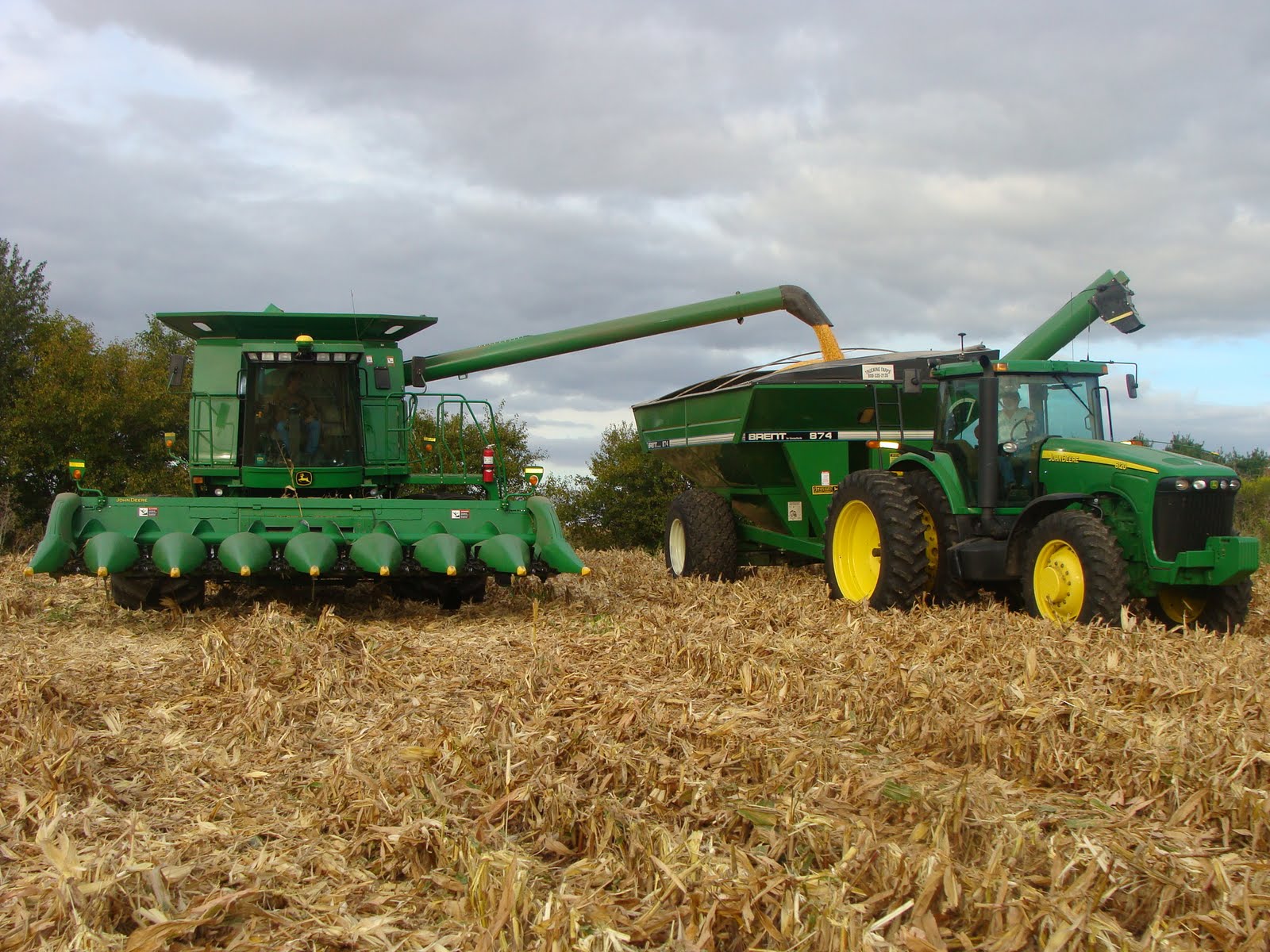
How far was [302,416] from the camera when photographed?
9398 mm

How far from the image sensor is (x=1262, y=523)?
59.4 feet

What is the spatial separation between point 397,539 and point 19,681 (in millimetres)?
3045

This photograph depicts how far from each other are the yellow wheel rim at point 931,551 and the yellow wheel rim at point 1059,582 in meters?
0.99

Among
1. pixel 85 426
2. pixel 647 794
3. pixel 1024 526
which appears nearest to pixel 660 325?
pixel 1024 526

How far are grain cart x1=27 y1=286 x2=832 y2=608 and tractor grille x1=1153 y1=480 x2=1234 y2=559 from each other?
3.64 m

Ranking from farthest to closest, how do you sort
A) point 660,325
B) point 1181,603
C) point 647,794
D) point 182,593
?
point 660,325, point 182,593, point 1181,603, point 647,794

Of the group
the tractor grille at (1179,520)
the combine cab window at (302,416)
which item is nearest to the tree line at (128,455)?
the combine cab window at (302,416)

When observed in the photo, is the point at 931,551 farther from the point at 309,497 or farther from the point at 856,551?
the point at 309,497

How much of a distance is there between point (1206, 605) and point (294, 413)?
6788mm

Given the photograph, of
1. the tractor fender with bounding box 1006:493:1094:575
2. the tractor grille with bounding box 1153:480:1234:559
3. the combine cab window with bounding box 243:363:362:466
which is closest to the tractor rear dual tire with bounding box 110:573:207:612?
the combine cab window with bounding box 243:363:362:466

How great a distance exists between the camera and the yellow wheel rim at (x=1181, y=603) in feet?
24.1

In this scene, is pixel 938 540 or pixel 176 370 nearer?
pixel 938 540

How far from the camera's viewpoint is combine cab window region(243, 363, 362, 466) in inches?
366

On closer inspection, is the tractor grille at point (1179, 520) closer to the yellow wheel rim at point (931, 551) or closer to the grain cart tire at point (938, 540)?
the grain cart tire at point (938, 540)
